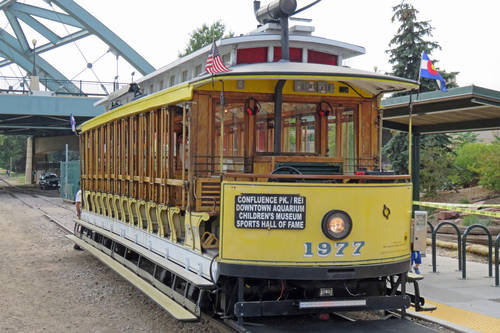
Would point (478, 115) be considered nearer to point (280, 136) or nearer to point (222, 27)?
point (280, 136)

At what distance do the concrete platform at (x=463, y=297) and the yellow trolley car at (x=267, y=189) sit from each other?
28.7 inches

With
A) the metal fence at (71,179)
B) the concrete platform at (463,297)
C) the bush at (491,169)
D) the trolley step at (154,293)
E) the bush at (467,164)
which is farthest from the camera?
Answer: the metal fence at (71,179)

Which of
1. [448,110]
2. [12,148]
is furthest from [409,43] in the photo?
[12,148]

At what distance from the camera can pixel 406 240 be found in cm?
695

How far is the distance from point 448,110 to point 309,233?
19.6 ft

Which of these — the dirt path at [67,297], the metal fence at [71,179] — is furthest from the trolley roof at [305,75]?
the metal fence at [71,179]

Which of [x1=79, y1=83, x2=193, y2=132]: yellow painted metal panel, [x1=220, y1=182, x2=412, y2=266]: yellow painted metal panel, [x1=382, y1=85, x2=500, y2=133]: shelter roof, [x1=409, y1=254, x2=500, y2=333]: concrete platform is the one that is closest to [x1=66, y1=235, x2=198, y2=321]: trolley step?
[x1=220, y1=182, x2=412, y2=266]: yellow painted metal panel

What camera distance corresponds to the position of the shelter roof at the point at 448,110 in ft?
33.4

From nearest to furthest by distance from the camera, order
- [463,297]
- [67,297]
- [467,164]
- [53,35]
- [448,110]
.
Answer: [463,297], [67,297], [448,110], [467,164], [53,35]

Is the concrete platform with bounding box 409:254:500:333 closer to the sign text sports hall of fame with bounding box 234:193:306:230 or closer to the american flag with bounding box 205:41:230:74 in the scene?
the sign text sports hall of fame with bounding box 234:193:306:230

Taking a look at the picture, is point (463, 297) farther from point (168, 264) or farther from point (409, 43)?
point (409, 43)

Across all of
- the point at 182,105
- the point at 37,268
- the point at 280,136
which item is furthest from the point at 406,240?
the point at 37,268

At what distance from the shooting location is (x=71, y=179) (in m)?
34.0

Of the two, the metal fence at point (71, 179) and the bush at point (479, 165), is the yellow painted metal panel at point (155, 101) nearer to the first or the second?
the bush at point (479, 165)
